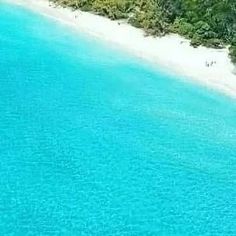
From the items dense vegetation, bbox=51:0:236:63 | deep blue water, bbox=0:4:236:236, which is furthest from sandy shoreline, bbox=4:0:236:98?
deep blue water, bbox=0:4:236:236

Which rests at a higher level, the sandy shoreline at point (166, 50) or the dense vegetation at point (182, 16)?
the dense vegetation at point (182, 16)

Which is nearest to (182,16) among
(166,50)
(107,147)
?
(166,50)

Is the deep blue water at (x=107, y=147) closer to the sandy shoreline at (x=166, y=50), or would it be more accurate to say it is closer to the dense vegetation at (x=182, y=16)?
the sandy shoreline at (x=166, y=50)

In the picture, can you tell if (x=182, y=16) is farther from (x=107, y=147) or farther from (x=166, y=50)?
(x=107, y=147)

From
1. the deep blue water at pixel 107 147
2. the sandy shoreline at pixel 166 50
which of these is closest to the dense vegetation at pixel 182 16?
the sandy shoreline at pixel 166 50

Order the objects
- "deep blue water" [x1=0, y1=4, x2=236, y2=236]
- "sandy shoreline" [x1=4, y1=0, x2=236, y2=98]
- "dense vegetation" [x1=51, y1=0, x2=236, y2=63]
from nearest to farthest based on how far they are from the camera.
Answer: "deep blue water" [x1=0, y1=4, x2=236, y2=236]
"sandy shoreline" [x1=4, y1=0, x2=236, y2=98]
"dense vegetation" [x1=51, y1=0, x2=236, y2=63]

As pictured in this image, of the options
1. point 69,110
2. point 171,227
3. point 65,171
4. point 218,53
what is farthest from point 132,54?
point 171,227

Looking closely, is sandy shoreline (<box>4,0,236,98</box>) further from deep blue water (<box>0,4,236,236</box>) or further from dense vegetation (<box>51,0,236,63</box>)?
deep blue water (<box>0,4,236,236</box>)
